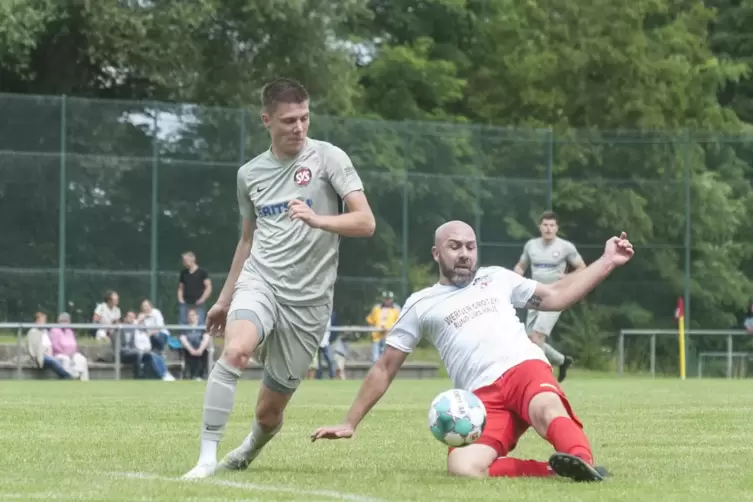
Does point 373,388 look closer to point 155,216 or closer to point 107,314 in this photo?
point 107,314

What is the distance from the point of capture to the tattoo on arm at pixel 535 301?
8679 mm

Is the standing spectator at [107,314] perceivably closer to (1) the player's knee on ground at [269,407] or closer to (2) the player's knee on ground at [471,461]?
(1) the player's knee on ground at [269,407]

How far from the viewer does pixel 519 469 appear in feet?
27.1

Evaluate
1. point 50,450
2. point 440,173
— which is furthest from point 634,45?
point 50,450

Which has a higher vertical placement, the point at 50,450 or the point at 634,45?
the point at 634,45

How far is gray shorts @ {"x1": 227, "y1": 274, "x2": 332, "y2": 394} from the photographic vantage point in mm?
8562

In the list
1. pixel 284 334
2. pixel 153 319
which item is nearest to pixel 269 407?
pixel 284 334

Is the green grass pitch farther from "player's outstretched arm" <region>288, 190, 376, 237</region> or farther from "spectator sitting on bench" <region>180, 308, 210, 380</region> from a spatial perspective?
"spectator sitting on bench" <region>180, 308, 210, 380</region>

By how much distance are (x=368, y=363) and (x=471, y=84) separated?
68.4ft

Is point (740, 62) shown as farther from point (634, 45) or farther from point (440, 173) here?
point (440, 173)

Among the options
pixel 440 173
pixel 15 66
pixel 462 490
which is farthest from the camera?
pixel 15 66

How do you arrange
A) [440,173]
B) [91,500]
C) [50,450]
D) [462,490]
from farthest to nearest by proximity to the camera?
[440,173], [50,450], [462,490], [91,500]

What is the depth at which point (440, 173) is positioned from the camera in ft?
103

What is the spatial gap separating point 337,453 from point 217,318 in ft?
5.27
